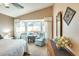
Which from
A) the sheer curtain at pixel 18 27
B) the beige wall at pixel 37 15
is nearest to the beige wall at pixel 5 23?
the sheer curtain at pixel 18 27

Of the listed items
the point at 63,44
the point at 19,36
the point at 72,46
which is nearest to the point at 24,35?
the point at 19,36

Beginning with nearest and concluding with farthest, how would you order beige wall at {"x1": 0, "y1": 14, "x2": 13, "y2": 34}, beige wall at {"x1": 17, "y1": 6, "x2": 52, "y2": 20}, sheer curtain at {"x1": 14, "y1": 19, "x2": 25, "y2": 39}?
beige wall at {"x1": 0, "y1": 14, "x2": 13, "y2": 34} < sheer curtain at {"x1": 14, "y1": 19, "x2": 25, "y2": 39} < beige wall at {"x1": 17, "y1": 6, "x2": 52, "y2": 20}

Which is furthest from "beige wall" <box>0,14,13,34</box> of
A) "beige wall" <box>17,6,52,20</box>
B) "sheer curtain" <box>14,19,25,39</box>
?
"beige wall" <box>17,6,52,20</box>

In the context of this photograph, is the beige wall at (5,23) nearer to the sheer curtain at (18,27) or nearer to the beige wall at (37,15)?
the sheer curtain at (18,27)

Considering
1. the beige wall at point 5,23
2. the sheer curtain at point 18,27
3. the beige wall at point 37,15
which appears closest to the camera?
the beige wall at point 5,23

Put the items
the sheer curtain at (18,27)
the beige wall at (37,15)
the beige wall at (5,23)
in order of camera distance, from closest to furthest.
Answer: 1. the beige wall at (5,23)
2. the sheer curtain at (18,27)
3. the beige wall at (37,15)

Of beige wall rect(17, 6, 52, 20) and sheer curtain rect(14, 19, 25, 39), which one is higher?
beige wall rect(17, 6, 52, 20)

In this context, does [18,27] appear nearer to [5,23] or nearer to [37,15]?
[5,23]

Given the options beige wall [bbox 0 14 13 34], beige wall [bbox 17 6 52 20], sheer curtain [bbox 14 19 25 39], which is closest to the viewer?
beige wall [bbox 0 14 13 34]

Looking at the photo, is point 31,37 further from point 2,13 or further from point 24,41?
point 2,13

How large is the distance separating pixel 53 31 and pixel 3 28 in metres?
2.41

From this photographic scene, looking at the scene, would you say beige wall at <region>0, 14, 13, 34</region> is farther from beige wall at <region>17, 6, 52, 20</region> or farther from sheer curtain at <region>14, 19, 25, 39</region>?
beige wall at <region>17, 6, 52, 20</region>

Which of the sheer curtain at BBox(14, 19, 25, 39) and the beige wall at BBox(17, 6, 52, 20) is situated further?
the beige wall at BBox(17, 6, 52, 20)

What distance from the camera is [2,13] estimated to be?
6.28 feet
